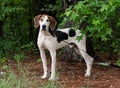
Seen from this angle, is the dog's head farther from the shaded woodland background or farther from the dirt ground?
the dirt ground

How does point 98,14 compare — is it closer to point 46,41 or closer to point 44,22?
point 44,22

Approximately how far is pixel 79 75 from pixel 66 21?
1578 millimetres

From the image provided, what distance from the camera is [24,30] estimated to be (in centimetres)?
1382

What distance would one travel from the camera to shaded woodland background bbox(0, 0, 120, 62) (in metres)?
6.41

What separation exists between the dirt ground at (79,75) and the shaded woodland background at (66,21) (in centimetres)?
Result: 55

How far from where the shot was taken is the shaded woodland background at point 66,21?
641cm

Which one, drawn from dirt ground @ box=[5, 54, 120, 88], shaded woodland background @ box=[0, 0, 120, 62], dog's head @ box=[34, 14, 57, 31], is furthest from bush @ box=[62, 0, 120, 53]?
dirt ground @ box=[5, 54, 120, 88]

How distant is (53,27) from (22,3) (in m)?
5.07

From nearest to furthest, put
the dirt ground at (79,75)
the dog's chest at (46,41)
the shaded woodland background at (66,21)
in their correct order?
the shaded woodland background at (66,21)
the dirt ground at (79,75)
the dog's chest at (46,41)

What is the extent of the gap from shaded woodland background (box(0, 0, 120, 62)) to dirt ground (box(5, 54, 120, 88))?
0.55m

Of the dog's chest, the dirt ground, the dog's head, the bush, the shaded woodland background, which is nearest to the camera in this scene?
the bush

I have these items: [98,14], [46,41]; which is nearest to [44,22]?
[46,41]

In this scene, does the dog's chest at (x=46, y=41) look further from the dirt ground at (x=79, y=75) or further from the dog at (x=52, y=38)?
the dirt ground at (x=79, y=75)

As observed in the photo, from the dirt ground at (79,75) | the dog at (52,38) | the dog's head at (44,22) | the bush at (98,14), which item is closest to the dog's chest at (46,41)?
the dog at (52,38)
